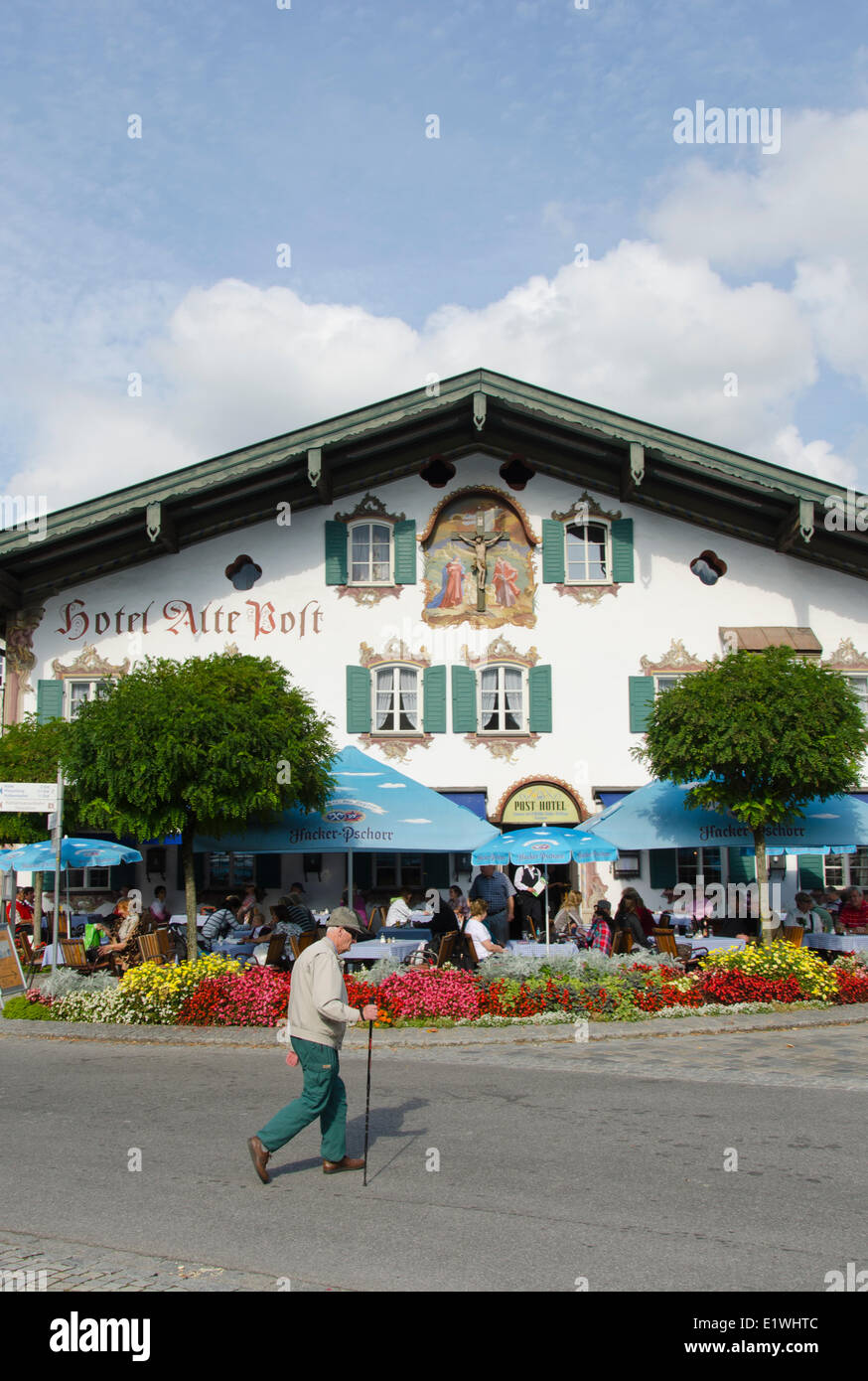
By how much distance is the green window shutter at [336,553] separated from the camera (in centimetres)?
2506

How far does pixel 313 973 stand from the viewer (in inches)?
295

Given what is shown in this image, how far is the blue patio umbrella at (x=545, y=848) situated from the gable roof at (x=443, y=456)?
30.4 feet

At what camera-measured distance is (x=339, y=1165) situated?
7613 millimetres

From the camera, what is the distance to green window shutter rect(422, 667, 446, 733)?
24453 mm

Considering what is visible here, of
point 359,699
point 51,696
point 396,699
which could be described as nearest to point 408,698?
point 396,699

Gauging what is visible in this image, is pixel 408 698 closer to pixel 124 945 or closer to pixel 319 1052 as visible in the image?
pixel 124 945

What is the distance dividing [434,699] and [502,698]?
1.37 m

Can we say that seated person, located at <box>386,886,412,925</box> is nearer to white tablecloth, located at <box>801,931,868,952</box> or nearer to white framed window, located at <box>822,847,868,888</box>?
white tablecloth, located at <box>801,931,868,952</box>

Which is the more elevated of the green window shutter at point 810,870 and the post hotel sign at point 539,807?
the post hotel sign at point 539,807

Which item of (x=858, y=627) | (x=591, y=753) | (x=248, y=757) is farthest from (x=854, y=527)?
(x=248, y=757)

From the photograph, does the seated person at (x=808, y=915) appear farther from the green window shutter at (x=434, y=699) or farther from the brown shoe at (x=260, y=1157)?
the brown shoe at (x=260, y=1157)

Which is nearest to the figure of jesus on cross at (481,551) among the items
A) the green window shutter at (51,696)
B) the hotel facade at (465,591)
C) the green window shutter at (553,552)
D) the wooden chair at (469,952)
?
the hotel facade at (465,591)

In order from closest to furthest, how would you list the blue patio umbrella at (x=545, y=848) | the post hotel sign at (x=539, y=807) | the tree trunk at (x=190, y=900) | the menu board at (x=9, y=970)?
the menu board at (x=9, y=970), the tree trunk at (x=190, y=900), the blue patio umbrella at (x=545, y=848), the post hotel sign at (x=539, y=807)
